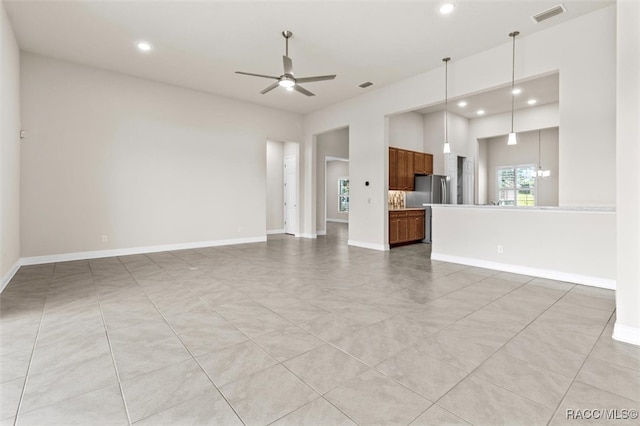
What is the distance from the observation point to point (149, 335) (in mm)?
2541

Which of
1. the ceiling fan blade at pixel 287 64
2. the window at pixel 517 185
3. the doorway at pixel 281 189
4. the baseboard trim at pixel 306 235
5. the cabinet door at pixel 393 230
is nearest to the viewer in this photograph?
the ceiling fan blade at pixel 287 64

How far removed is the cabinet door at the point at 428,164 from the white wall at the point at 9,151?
8.43m

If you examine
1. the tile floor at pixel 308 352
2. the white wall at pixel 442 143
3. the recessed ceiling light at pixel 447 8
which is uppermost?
the recessed ceiling light at pixel 447 8

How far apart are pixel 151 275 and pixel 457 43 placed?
5812 mm

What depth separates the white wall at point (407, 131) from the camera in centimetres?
834

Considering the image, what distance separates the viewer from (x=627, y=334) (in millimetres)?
2447

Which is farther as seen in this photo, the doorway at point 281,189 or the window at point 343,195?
the window at point 343,195

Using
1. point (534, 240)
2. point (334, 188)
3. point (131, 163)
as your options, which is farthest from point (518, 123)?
point (131, 163)

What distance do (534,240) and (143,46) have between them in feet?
22.0

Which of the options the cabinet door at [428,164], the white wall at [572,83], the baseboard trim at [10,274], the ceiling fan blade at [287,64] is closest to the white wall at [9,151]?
the baseboard trim at [10,274]

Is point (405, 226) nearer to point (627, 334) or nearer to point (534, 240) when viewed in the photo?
point (534, 240)

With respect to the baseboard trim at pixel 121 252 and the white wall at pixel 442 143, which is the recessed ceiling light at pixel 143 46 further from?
the white wall at pixel 442 143

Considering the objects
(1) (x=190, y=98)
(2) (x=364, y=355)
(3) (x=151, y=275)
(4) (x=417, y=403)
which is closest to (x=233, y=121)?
(1) (x=190, y=98)

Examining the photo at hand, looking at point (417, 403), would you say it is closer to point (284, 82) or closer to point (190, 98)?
point (284, 82)
